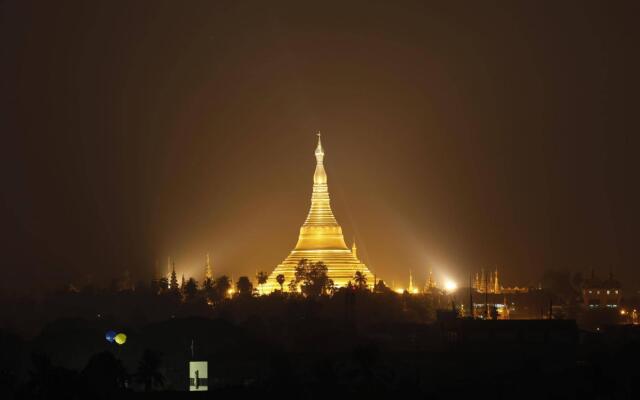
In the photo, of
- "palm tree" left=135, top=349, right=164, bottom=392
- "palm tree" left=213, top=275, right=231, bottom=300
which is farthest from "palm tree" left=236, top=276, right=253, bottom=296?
"palm tree" left=135, top=349, right=164, bottom=392

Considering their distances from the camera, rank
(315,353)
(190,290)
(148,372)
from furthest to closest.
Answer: (190,290), (315,353), (148,372)

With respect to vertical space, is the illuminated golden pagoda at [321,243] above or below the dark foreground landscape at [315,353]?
above

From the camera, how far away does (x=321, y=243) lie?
18250 centimetres

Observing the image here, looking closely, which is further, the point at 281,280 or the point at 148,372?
the point at 281,280

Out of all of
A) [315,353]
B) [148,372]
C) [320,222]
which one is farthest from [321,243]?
[148,372]

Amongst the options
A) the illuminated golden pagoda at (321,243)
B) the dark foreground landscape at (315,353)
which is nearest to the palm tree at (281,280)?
the illuminated golden pagoda at (321,243)

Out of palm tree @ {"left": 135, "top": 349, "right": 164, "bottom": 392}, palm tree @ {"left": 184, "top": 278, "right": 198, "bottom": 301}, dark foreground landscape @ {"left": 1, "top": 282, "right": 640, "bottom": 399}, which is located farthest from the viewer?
palm tree @ {"left": 184, "top": 278, "right": 198, "bottom": 301}

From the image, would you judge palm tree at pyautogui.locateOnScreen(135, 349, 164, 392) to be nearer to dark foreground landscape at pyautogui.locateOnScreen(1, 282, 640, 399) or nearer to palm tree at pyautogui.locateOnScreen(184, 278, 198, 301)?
dark foreground landscape at pyautogui.locateOnScreen(1, 282, 640, 399)

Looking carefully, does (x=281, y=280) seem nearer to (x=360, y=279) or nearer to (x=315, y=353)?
(x=360, y=279)

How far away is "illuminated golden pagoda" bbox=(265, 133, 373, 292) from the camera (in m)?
180

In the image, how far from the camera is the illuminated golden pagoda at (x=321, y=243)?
180500mm

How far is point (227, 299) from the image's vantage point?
563 ft

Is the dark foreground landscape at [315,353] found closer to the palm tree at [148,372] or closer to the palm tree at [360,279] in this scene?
the palm tree at [148,372]

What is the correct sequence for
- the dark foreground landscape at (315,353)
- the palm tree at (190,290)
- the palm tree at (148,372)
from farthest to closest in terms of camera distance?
1. the palm tree at (190,290)
2. the palm tree at (148,372)
3. the dark foreground landscape at (315,353)
